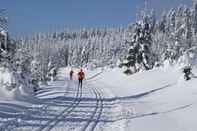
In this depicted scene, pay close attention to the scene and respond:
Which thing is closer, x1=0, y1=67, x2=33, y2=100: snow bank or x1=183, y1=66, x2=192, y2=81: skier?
x1=0, y1=67, x2=33, y2=100: snow bank

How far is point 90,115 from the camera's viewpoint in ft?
64.7

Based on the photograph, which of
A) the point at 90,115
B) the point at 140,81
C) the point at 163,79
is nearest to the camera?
the point at 90,115

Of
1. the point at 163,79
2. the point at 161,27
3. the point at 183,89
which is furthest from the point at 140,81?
the point at 161,27

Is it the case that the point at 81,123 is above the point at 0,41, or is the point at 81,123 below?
below

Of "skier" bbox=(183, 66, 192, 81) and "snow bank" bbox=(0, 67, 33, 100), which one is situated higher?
"snow bank" bbox=(0, 67, 33, 100)

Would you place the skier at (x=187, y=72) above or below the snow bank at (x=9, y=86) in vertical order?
below

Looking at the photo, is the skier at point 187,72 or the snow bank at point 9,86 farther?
the skier at point 187,72

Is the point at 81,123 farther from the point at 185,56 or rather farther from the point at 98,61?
the point at 98,61

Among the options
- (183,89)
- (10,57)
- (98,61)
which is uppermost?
(10,57)

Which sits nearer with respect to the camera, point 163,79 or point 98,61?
point 163,79

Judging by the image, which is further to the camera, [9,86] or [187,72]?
[187,72]

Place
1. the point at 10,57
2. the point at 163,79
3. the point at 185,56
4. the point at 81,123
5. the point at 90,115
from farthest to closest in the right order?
1. the point at 163,79
2. the point at 185,56
3. the point at 10,57
4. the point at 90,115
5. the point at 81,123

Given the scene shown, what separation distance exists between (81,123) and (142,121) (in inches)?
142

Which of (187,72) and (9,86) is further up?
(9,86)
